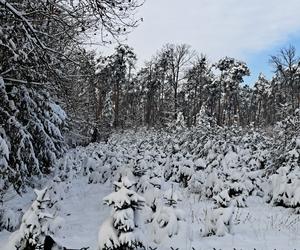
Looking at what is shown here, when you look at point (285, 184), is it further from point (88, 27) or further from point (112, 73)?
point (112, 73)

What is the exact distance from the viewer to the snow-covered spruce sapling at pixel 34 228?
4.48m

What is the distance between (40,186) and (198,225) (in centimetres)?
522

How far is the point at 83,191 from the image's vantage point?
40.3 feet

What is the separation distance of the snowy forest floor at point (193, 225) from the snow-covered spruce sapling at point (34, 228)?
552 millimetres

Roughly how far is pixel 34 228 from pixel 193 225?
3.98 m

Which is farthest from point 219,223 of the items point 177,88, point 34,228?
point 177,88

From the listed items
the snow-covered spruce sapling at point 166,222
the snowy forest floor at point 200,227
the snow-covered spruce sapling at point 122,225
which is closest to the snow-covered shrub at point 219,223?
the snowy forest floor at point 200,227

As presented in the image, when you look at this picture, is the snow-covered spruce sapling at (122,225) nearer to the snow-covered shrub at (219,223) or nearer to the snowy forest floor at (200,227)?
the snowy forest floor at (200,227)

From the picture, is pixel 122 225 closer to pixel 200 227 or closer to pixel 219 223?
pixel 219 223

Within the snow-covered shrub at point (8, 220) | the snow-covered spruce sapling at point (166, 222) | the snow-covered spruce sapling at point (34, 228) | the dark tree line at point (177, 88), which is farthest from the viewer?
the dark tree line at point (177, 88)

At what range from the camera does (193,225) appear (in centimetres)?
780

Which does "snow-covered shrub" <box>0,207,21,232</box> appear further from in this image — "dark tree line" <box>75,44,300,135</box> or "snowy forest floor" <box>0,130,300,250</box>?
"dark tree line" <box>75,44,300,135</box>

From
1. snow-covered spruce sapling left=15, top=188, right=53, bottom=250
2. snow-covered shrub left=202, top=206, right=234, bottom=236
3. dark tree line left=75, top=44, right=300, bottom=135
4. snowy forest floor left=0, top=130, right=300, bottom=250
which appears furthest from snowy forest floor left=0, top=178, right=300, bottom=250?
dark tree line left=75, top=44, right=300, bottom=135

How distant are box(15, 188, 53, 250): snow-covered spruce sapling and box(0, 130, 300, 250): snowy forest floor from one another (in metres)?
0.55
